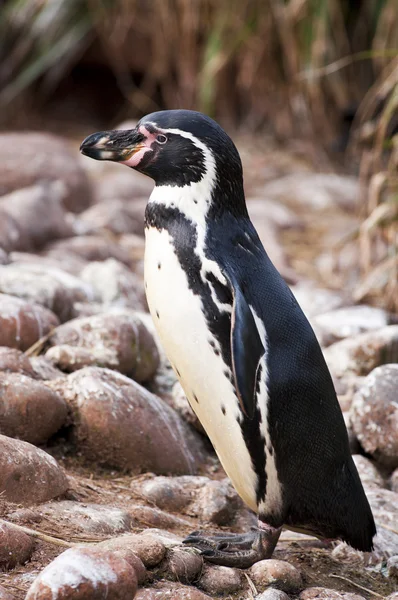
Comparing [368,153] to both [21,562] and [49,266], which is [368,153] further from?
[21,562]

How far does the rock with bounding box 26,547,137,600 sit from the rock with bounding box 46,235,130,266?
2.71 m

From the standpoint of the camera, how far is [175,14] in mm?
7277

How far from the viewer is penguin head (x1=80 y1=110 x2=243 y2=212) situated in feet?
7.97

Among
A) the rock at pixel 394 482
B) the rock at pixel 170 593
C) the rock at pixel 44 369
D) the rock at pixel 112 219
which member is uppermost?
the rock at pixel 112 219

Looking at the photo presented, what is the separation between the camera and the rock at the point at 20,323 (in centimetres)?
299

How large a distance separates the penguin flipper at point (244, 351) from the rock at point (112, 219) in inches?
117

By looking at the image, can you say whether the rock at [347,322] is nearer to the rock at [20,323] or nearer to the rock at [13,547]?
the rock at [20,323]

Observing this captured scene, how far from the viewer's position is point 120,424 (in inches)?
106

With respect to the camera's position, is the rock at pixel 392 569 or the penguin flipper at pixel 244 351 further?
the rock at pixel 392 569

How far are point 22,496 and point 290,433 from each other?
28.2 inches

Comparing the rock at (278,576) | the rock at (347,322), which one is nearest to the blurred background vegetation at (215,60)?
the rock at (347,322)

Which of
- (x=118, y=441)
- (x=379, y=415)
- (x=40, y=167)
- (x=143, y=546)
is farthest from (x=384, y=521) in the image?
(x=40, y=167)

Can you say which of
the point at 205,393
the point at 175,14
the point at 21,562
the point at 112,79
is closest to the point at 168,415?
the point at 205,393

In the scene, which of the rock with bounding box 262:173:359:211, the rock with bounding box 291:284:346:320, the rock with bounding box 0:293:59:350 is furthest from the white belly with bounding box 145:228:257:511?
the rock with bounding box 262:173:359:211
